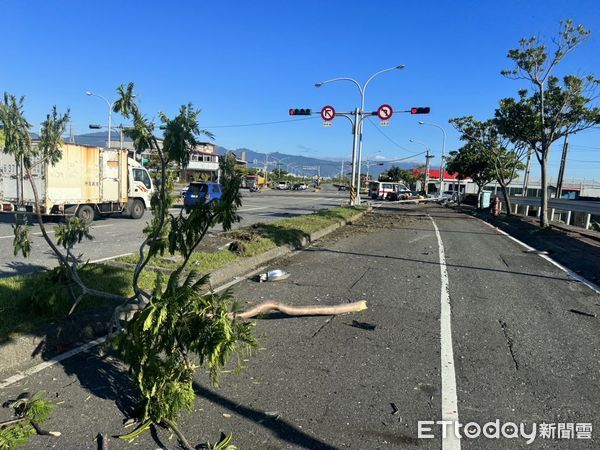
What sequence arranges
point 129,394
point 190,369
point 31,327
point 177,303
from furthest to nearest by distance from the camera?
1. point 31,327
2. point 129,394
3. point 190,369
4. point 177,303

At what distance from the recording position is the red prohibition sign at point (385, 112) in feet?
89.2

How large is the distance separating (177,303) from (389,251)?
9.52m

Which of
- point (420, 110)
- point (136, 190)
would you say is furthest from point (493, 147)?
point (136, 190)

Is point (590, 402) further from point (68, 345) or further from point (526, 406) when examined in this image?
point (68, 345)

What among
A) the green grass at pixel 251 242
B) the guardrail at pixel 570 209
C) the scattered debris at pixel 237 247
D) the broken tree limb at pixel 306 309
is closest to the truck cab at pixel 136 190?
the green grass at pixel 251 242

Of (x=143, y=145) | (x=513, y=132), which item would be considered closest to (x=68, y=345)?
(x=143, y=145)

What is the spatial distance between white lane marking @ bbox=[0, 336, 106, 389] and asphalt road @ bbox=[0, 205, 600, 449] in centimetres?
10

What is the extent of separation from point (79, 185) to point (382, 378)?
1464 cm

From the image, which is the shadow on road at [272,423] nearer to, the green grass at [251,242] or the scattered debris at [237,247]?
the green grass at [251,242]

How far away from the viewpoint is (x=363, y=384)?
4.04 metres

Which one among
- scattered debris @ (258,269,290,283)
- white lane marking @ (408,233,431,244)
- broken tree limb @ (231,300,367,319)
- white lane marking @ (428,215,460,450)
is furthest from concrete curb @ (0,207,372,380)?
white lane marking @ (408,233,431,244)

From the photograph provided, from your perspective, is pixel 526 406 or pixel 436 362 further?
pixel 436 362

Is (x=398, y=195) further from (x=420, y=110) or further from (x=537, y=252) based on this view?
(x=537, y=252)

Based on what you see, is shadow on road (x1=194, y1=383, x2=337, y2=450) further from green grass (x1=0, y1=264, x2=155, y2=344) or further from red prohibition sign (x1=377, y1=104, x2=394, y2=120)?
red prohibition sign (x1=377, y1=104, x2=394, y2=120)
